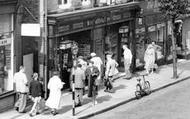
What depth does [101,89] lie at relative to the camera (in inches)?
1004

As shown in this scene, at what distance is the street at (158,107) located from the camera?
797 inches

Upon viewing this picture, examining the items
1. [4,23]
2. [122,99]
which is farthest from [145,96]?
[4,23]

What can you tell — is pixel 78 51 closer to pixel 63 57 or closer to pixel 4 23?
pixel 63 57

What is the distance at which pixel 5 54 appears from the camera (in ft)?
68.2

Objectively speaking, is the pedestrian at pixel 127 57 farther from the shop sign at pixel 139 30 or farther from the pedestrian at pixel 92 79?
the pedestrian at pixel 92 79

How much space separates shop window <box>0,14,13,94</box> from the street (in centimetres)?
399

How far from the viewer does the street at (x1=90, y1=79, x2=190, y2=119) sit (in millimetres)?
20250

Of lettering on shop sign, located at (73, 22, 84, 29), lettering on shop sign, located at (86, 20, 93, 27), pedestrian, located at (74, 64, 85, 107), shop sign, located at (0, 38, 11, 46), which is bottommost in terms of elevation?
pedestrian, located at (74, 64, 85, 107)

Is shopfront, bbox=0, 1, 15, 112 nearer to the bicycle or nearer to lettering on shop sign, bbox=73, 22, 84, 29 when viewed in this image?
lettering on shop sign, bbox=73, 22, 84, 29

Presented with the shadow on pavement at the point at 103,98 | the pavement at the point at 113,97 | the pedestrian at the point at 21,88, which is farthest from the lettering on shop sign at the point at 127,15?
the pedestrian at the point at 21,88

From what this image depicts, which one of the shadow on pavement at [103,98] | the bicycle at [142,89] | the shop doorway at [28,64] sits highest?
the shop doorway at [28,64]

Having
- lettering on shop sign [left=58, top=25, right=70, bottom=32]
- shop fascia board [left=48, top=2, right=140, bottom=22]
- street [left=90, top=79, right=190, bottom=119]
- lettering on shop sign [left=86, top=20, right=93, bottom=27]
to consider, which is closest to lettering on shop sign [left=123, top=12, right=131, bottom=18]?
shop fascia board [left=48, top=2, right=140, bottom=22]

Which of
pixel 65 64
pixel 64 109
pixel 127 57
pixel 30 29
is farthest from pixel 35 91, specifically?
pixel 127 57

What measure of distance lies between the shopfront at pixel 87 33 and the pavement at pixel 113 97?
5.91 feet
